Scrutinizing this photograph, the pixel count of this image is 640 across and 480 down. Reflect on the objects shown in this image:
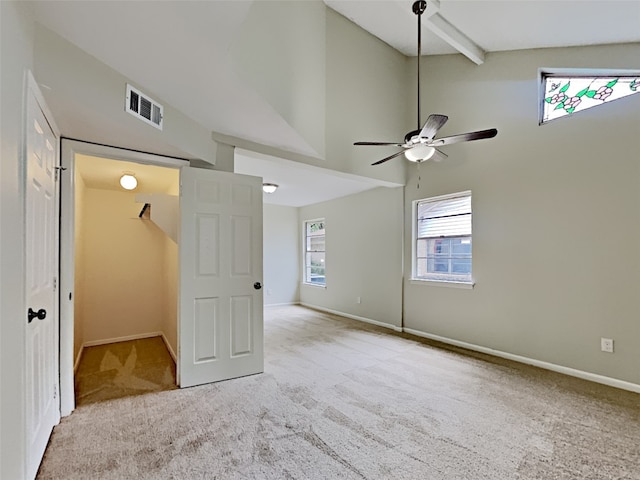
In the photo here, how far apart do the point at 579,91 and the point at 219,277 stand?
165 inches

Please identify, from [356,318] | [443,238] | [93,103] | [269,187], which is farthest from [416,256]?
[93,103]

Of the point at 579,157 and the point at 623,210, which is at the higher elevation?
the point at 579,157

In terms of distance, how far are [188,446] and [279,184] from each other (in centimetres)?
418

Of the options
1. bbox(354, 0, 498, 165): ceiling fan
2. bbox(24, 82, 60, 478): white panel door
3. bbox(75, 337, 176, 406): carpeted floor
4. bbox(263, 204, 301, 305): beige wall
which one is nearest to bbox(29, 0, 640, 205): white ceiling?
bbox(24, 82, 60, 478): white panel door

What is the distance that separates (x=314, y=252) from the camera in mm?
7469

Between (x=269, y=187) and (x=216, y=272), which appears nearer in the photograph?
(x=216, y=272)

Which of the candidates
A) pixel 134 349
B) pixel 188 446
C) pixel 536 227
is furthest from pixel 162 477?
pixel 536 227

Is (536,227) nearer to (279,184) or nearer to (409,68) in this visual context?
(409,68)

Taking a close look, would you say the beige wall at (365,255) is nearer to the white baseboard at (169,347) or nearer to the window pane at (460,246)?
the window pane at (460,246)

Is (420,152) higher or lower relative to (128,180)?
higher

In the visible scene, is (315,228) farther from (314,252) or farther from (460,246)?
(460,246)

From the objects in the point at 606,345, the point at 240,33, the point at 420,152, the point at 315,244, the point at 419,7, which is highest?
the point at 419,7

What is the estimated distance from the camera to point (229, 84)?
7.39 ft

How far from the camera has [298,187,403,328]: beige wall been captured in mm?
5223
